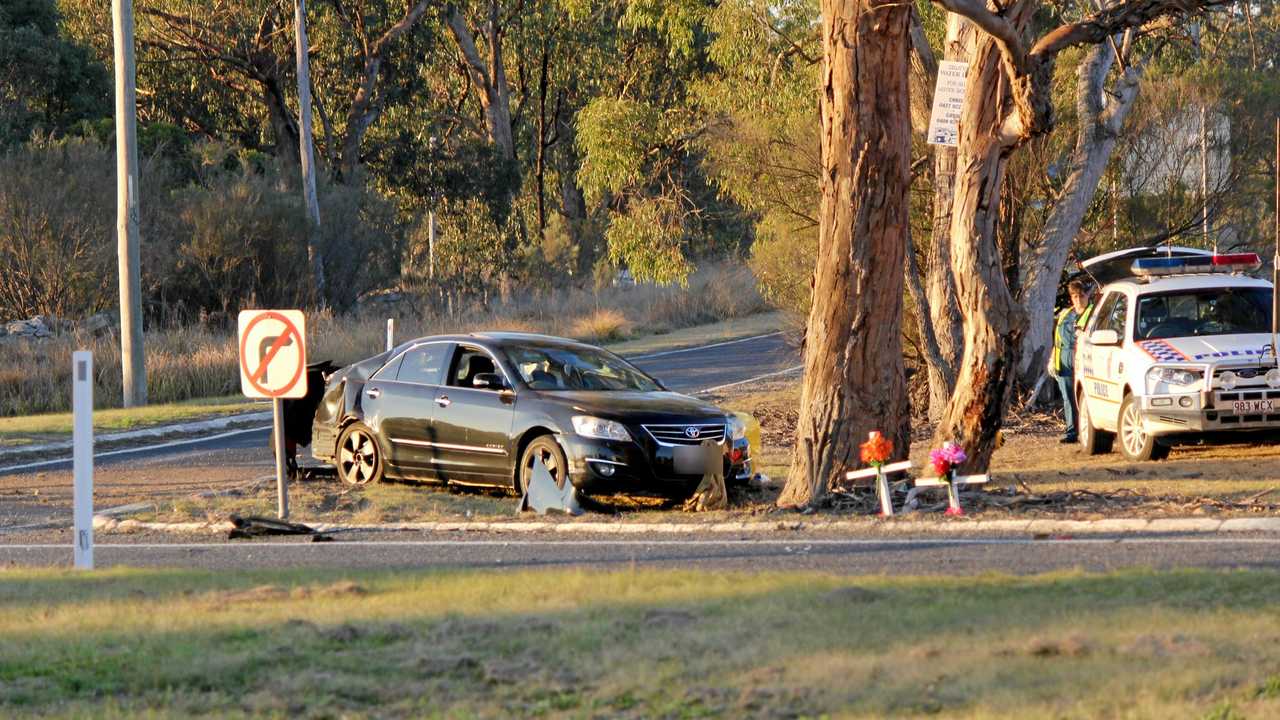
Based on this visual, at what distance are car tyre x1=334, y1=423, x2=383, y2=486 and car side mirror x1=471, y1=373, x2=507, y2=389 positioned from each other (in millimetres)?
1310

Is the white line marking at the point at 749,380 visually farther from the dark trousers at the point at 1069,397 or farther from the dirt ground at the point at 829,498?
the dark trousers at the point at 1069,397

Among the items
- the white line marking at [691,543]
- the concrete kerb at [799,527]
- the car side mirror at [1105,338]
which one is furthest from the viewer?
the car side mirror at [1105,338]

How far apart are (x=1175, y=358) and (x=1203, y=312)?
1.13 metres

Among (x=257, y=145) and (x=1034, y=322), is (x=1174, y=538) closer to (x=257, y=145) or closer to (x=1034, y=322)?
(x=1034, y=322)

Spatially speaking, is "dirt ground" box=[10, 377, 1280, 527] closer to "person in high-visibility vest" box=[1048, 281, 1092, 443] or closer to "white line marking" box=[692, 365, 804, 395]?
"person in high-visibility vest" box=[1048, 281, 1092, 443]

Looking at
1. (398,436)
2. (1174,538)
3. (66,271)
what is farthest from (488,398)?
(66,271)

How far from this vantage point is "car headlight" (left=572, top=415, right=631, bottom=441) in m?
13.5

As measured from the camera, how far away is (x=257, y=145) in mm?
50344

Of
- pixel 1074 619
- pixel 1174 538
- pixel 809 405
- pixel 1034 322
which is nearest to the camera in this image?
pixel 1074 619

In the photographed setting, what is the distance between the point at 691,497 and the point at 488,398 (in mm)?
2089

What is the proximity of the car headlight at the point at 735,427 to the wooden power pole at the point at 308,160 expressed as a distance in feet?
82.4

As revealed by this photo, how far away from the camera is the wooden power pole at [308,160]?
3725 centimetres

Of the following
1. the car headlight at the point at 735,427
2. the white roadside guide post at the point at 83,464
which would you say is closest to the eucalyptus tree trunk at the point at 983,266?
the car headlight at the point at 735,427

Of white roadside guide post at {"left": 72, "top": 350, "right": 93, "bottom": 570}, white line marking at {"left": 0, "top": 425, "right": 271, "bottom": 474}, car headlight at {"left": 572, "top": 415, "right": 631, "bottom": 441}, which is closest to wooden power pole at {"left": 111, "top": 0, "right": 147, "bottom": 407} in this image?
white line marking at {"left": 0, "top": 425, "right": 271, "bottom": 474}
